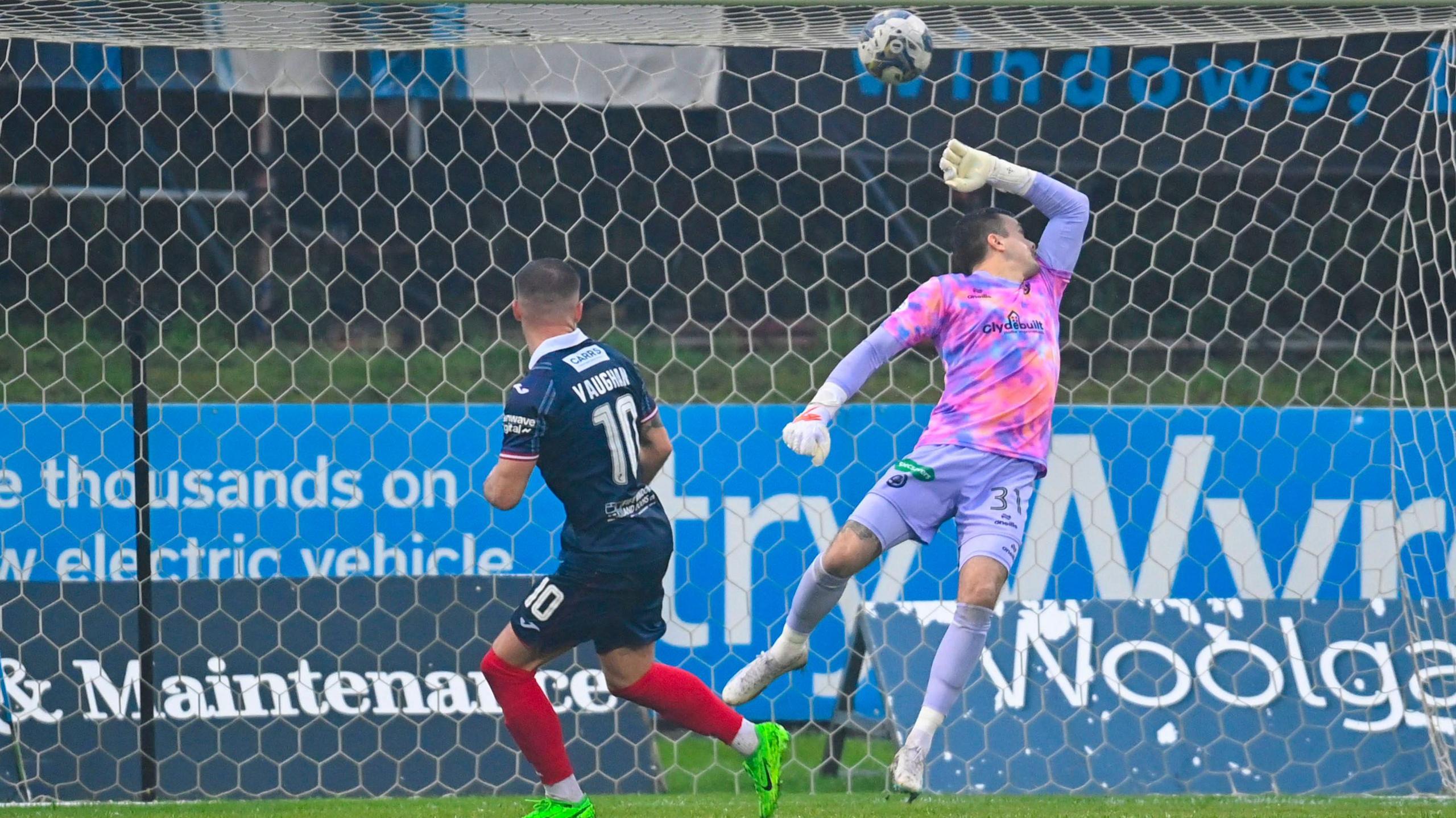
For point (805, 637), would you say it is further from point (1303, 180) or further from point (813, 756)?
point (1303, 180)

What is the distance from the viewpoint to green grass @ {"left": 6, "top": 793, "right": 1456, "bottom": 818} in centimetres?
487

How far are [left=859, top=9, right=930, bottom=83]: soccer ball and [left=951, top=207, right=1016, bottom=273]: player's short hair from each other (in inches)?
18.9

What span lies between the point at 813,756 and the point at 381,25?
3314mm

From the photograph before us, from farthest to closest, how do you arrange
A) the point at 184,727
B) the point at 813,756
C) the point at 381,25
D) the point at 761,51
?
the point at 761,51 < the point at 813,756 < the point at 381,25 < the point at 184,727

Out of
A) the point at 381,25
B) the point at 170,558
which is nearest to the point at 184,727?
the point at 170,558

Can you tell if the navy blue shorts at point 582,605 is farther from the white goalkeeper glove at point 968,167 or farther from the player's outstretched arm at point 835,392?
the white goalkeeper glove at point 968,167

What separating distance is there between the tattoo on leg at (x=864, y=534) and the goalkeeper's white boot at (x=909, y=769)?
1.89 ft

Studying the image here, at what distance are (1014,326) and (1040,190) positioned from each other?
1.40 feet

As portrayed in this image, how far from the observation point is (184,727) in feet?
17.9

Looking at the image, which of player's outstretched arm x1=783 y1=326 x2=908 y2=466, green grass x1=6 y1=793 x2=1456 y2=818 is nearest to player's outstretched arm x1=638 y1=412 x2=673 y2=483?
player's outstretched arm x1=783 y1=326 x2=908 y2=466

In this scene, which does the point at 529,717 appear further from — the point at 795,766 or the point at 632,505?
the point at 795,766

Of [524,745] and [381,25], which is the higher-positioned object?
[381,25]

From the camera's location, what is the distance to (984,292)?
180 inches

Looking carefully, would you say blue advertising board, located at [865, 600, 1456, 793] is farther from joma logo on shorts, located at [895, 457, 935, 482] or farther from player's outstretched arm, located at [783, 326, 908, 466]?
player's outstretched arm, located at [783, 326, 908, 466]
